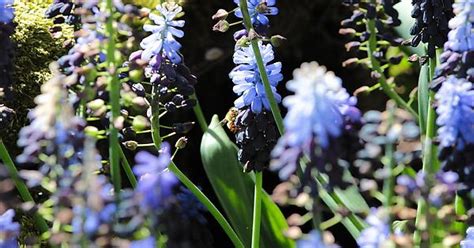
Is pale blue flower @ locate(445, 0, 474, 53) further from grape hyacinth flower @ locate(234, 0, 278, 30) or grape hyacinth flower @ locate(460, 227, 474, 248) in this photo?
grape hyacinth flower @ locate(234, 0, 278, 30)

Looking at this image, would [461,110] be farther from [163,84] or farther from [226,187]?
[226,187]

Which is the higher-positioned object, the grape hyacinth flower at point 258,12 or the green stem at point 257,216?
the grape hyacinth flower at point 258,12

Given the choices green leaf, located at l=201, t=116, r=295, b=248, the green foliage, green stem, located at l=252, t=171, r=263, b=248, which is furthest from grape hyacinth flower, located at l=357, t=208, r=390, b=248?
the green foliage

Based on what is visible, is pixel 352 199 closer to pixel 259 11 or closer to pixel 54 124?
pixel 259 11

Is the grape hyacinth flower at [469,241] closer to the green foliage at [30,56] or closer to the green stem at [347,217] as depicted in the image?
the green stem at [347,217]

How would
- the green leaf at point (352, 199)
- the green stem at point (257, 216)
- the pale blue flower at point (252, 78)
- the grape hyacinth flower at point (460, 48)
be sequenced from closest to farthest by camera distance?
1. the grape hyacinth flower at point (460, 48)
2. the pale blue flower at point (252, 78)
3. the green stem at point (257, 216)
4. the green leaf at point (352, 199)

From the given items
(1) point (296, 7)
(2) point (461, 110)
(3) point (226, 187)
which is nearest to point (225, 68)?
(1) point (296, 7)

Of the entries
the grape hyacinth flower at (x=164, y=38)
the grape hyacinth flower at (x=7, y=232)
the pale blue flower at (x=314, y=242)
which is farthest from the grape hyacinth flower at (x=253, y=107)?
the pale blue flower at (x=314, y=242)
